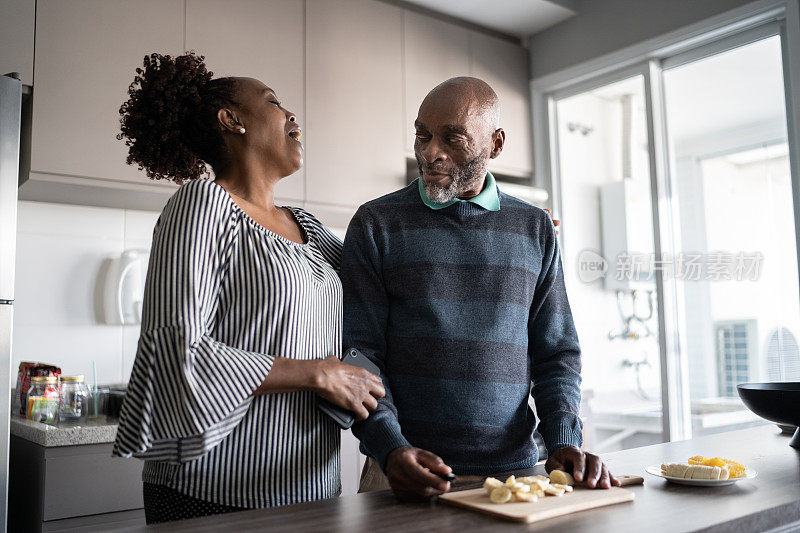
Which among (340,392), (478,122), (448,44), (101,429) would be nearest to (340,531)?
(340,392)

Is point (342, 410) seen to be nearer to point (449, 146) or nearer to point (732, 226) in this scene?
point (449, 146)

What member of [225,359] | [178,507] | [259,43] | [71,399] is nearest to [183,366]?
[225,359]

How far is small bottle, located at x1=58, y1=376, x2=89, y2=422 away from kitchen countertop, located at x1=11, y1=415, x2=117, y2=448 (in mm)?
98

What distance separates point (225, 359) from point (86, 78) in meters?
1.65

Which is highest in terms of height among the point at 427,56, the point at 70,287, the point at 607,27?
the point at 607,27

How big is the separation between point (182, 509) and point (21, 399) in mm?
1458

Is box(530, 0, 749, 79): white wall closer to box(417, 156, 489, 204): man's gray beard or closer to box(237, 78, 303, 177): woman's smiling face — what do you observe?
box(417, 156, 489, 204): man's gray beard

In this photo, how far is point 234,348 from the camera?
1.07 metres

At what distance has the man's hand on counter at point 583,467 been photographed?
1.08 m

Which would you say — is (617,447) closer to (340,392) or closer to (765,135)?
(765,135)

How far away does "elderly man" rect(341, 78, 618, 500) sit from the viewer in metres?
1.29

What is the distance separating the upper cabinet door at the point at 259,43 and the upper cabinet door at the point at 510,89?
95cm

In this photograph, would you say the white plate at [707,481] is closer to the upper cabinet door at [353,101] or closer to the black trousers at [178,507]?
the black trousers at [178,507]

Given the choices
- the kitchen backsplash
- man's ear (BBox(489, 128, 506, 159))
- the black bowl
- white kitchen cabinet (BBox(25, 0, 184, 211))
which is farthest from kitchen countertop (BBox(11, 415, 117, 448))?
the black bowl
